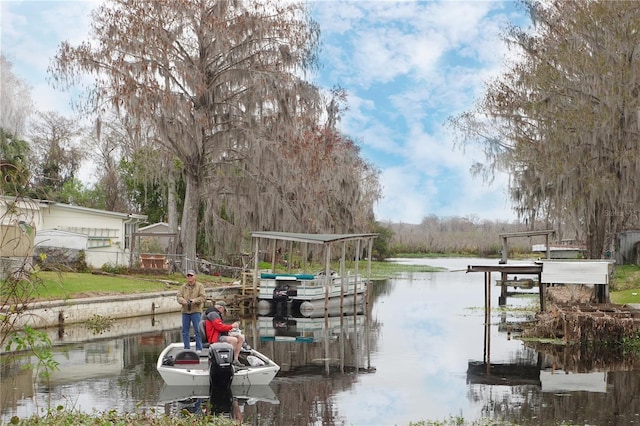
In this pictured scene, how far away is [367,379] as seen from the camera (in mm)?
16703

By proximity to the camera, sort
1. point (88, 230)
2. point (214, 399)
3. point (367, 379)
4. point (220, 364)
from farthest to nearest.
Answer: point (88, 230) → point (367, 379) → point (214, 399) → point (220, 364)

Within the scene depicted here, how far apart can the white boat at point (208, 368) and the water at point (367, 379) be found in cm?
30

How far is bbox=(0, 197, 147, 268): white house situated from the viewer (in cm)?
3353

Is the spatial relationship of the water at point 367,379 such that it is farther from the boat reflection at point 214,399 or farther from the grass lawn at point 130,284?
the grass lawn at point 130,284

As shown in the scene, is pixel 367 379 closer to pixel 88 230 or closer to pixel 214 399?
pixel 214 399

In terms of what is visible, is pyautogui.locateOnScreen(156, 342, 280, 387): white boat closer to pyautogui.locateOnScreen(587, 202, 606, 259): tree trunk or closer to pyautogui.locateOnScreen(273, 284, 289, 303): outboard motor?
pyautogui.locateOnScreen(273, 284, 289, 303): outboard motor

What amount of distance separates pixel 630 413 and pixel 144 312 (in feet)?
60.0

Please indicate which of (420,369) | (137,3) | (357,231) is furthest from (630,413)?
(357,231)

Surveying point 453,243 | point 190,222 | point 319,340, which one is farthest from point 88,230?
point 453,243

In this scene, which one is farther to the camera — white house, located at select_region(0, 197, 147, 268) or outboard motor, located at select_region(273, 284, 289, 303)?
white house, located at select_region(0, 197, 147, 268)

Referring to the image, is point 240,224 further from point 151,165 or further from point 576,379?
point 576,379

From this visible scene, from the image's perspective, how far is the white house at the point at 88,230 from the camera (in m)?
33.5

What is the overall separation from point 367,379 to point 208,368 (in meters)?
3.55

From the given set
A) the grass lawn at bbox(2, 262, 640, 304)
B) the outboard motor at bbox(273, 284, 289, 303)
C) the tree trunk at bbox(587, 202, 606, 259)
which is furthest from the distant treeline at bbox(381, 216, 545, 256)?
the outboard motor at bbox(273, 284, 289, 303)
